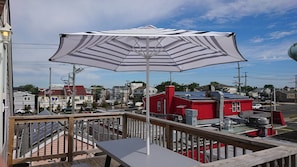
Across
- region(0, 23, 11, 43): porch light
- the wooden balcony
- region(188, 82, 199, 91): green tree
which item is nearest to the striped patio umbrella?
the wooden balcony

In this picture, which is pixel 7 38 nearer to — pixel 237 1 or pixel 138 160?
pixel 138 160

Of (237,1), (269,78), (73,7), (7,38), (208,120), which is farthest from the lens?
(269,78)

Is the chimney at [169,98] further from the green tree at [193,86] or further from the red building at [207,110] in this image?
the green tree at [193,86]

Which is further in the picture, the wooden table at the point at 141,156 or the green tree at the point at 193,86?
the green tree at the point at 193,86

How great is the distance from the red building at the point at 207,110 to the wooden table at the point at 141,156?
14.2 meters

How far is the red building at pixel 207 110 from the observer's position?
17109 millimetres

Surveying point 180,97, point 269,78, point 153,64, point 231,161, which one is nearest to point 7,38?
point 153,64

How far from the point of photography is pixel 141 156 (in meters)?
2.46

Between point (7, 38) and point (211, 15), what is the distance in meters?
12.1

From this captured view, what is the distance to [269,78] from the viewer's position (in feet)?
249

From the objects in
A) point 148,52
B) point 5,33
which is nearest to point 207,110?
point 148,52

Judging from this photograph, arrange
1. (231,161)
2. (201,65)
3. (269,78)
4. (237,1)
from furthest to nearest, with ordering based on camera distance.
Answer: (269,78)
(237,1)
(201,65)
(231,161)

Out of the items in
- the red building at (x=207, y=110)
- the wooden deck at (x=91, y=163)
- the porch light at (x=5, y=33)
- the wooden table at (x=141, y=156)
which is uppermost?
the porch light at (x=5, y=33)

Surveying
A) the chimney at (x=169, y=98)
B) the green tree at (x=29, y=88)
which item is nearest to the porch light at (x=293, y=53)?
the chimney at (x=169, y=98)
